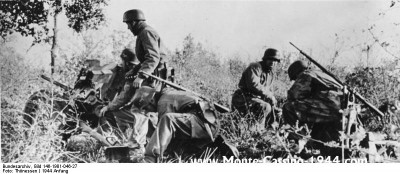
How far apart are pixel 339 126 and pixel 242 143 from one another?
116cm

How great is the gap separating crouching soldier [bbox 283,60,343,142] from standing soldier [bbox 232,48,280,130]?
3.15 ft

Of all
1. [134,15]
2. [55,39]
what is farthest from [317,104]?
[55,39]

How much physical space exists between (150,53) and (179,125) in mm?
1155

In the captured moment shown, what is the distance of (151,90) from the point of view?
705 centimetres

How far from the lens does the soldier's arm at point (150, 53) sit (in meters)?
7.18

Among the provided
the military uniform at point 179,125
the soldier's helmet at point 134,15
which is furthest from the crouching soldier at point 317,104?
the soldier's helmet at point 134,15

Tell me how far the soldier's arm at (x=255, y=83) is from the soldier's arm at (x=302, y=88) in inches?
48.2

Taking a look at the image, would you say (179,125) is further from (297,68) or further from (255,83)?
(255,83)

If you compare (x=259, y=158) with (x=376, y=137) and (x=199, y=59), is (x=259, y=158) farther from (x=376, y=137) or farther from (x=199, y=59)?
(x=199, y=59)

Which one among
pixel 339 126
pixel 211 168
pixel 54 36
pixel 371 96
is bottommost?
pixel 211 168

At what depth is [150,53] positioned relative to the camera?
725 centimetres

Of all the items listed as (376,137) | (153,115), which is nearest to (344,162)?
(376,137)

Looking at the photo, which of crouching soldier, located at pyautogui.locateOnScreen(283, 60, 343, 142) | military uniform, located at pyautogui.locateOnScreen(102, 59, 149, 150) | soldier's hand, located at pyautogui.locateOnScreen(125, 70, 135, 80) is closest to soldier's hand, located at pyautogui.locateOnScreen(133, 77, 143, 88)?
military uniform, located at pyautogui.locateOnScreen(102, 59, 149, 150)

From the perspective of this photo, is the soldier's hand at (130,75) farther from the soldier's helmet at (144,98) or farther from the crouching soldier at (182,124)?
the crouching soldier at (182,124)
